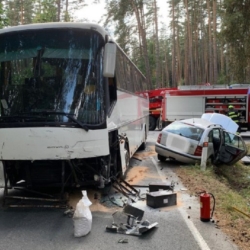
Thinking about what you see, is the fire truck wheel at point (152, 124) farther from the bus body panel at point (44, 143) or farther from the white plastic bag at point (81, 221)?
the white plastic bag at point (81, 221)

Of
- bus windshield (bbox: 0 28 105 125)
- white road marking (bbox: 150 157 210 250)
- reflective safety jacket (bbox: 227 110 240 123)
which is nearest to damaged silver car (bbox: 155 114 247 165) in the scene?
white road marking (bbox: 150 157 210 250)

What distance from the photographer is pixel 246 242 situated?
5.34 meters

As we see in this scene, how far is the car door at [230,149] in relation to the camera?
12.1 meters

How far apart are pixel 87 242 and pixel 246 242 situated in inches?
92.1

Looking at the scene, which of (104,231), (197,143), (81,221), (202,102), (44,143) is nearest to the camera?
(81,221)

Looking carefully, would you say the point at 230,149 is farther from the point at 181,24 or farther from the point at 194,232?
the point at 181,24

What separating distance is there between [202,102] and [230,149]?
12.1 metres

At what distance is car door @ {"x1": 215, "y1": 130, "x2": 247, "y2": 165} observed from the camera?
12.1 m

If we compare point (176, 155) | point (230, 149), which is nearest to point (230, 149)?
point (230, 149)

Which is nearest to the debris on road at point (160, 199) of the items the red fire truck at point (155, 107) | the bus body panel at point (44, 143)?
the bus body panel at point (44, 143)

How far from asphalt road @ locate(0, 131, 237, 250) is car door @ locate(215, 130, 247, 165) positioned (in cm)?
493

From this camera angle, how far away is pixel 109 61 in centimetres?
620

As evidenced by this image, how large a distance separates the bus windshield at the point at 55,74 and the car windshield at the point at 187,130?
18.8 feet

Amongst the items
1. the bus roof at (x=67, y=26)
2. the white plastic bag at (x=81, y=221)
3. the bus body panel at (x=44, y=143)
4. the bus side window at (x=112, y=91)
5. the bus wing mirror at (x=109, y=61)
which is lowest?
the white plastic bag at (x=81, y=221)
